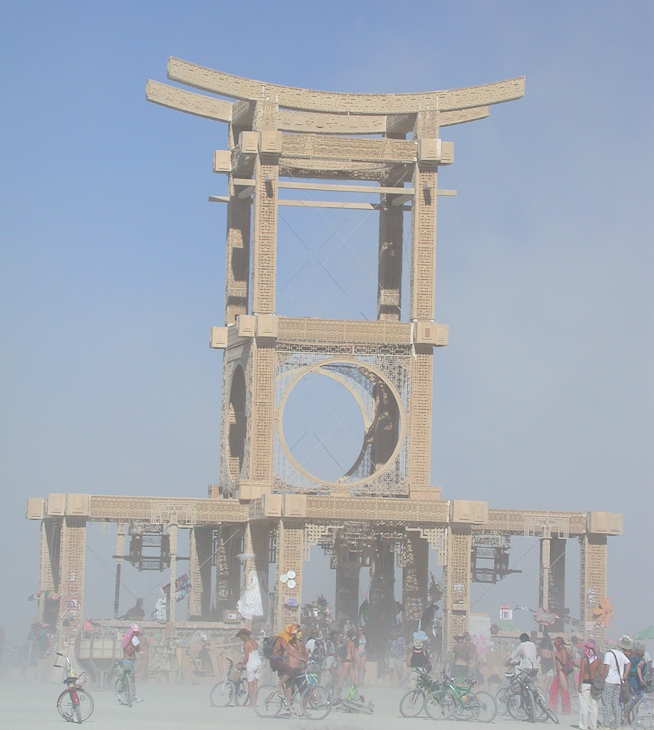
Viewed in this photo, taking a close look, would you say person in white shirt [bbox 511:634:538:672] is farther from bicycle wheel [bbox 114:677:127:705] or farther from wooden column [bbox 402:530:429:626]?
wooden column [bbox 402:530:429:626]

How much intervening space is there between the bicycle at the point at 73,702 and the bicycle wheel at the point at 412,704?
5845 millimetres

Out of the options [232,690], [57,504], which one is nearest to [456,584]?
[57,504]

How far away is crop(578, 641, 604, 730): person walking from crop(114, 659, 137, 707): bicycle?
312 inches

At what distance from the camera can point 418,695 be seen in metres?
29.3

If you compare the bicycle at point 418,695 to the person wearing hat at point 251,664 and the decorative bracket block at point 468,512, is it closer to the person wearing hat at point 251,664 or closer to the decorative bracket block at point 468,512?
the person wearing hat at point 251,664

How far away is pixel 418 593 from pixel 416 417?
4738mm

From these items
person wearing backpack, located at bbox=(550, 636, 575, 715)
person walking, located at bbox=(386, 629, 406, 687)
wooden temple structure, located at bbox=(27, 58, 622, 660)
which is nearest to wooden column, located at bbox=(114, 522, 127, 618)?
wooden temple structure, located at bbox=(27, 58, 622, 660)

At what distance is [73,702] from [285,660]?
4.05 m

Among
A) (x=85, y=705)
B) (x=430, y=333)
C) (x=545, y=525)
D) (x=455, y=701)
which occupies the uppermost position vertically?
(x=430, y=333)

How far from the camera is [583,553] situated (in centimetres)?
4306

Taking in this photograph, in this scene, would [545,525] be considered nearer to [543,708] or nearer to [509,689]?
[509,689]

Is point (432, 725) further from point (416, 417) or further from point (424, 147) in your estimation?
point (424, 147)

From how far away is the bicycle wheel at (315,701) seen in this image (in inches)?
1105

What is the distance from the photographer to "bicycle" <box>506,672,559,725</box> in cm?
2878
